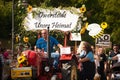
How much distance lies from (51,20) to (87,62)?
5.72ft

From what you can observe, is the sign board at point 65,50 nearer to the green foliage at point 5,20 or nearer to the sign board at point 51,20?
the sign board at point 51,20

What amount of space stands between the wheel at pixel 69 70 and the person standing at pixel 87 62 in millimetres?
439

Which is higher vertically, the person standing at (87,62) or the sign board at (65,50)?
the sign board at (65,50)

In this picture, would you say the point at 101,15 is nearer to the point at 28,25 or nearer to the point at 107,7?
the point at 107,7

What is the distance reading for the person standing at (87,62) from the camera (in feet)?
53.9

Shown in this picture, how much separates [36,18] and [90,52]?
6.71ft

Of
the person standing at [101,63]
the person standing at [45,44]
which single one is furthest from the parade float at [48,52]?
the person standing at [101,63]

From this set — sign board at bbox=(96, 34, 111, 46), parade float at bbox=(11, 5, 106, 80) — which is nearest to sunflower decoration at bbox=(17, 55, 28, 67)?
parade float at bbox=(11, 5, 106, 80)

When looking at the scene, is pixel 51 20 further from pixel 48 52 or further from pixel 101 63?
pixel 101 63

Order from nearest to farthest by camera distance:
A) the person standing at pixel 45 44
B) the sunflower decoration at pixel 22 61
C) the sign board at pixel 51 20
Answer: the sunflower decoration at pixel 22 61, the person standing at pixel 45 44, the sign board at pixel 51 20

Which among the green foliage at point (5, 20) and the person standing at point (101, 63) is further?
the green foliage at point (5, 20)

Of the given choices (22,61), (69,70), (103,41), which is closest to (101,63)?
(69,70)

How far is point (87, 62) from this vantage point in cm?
1648

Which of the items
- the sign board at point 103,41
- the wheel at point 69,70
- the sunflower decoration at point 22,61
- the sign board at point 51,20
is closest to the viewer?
the sunflower decoration at point 22,61
